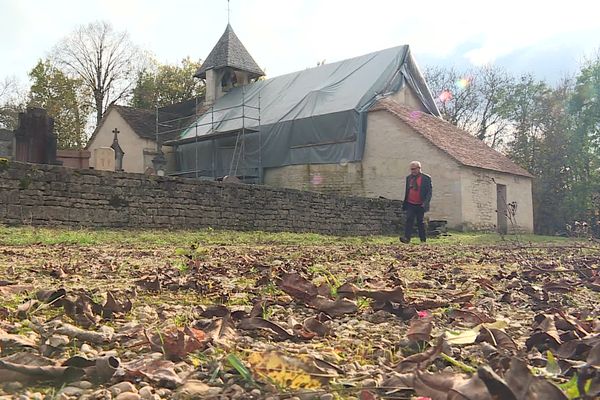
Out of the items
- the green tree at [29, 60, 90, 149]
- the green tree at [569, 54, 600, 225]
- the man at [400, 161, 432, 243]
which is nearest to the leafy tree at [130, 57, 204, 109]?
the green tree at [29, 60, 90, 149]

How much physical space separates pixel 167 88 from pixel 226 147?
1709 cm

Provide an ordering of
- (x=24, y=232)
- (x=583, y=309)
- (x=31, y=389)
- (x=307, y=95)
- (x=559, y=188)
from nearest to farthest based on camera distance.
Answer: (x=31, y=389)
(x=583, y=309)
(x=24, y=232)
(x=307, y=95)
(x=559, y=188)

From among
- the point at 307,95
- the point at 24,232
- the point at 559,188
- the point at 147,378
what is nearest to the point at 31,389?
the point at 147,378

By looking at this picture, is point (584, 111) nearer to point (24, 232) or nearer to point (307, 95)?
point (307, 95)

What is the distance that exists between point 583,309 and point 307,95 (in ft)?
75.3

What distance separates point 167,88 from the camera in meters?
40.3

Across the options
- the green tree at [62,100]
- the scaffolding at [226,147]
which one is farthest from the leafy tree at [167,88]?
the scaffolding at [226,147]

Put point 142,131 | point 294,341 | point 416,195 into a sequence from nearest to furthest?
point 294,341 < point 416,195 < point 142,131

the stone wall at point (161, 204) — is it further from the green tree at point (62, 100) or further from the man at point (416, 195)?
the green tree at point (62, 100)

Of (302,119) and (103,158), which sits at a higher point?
(302,119)

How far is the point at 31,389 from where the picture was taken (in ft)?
3.64

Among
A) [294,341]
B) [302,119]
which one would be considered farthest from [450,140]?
[294,341]

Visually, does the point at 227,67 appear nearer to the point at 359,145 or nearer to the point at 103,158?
the point at 359,145

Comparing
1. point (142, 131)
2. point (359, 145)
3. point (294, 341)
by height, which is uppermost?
point (142, 131)
